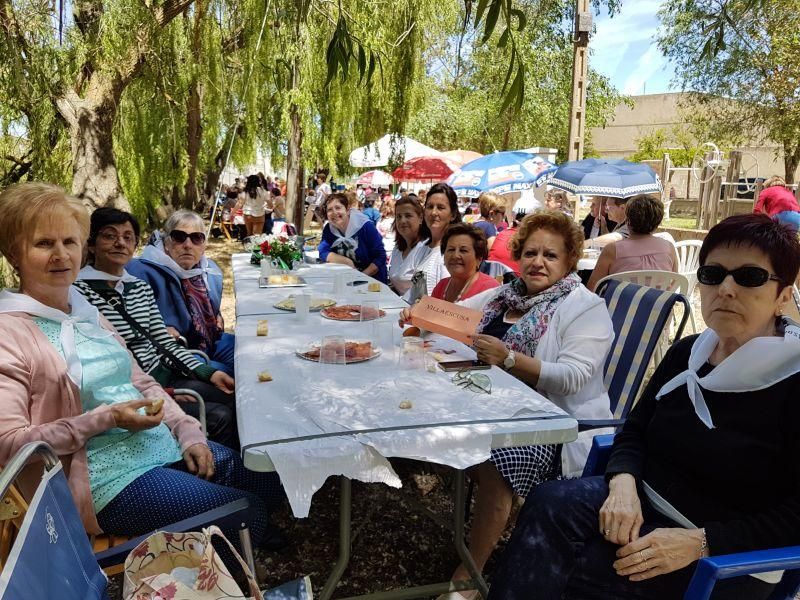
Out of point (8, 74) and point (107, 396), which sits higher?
point (8, 74)

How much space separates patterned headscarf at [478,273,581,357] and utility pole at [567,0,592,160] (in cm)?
666

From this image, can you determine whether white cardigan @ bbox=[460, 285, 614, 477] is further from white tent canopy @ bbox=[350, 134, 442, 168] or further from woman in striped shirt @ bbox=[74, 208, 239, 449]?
white tent canopy @ bbox=[350, 134, 442, 168]

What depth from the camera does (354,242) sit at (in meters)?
6.11

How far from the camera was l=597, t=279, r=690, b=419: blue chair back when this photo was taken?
2.77 meters

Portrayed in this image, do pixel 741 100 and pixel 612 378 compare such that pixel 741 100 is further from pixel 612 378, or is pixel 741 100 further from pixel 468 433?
pixel 468 433

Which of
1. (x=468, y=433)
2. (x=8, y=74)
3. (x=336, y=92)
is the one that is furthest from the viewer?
(x=336, y=92)

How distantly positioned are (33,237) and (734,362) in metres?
2.28

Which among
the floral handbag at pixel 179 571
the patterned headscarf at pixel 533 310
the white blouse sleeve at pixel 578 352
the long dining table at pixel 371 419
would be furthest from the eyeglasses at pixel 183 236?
the floral handbag at pixel 179 571

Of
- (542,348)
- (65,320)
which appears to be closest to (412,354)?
(542,348)

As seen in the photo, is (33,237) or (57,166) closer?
(33,237)

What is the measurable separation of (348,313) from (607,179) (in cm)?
435

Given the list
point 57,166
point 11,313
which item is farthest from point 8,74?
point 11,313

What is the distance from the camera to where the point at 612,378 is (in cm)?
293

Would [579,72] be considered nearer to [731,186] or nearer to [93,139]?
[93,139]
